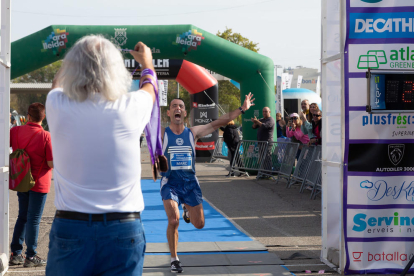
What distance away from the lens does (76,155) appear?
2.27m

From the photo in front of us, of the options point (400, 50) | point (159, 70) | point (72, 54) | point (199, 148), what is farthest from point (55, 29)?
point (72, 54)

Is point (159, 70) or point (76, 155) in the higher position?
point (159, 70)

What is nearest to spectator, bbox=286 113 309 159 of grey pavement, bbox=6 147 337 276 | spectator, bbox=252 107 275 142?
grey pavement, bbox=6 147 337 276

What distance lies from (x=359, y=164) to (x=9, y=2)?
406cm

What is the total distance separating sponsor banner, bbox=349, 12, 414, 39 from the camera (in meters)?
Result: 5.46

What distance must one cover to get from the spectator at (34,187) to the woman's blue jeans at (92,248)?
12.4 feet

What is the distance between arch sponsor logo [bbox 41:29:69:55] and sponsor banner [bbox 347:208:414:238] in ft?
34.9

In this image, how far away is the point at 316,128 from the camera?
37.9 ft

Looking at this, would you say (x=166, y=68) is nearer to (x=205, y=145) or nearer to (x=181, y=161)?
(x=205, y=145)

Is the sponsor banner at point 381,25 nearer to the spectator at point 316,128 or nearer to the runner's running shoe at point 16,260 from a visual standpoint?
the runner's running shoe at point 16,260

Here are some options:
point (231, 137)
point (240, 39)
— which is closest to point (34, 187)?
point (231, 137)

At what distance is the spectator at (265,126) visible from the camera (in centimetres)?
1474

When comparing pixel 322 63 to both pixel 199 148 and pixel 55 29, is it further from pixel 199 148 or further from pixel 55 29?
pixel 199 148

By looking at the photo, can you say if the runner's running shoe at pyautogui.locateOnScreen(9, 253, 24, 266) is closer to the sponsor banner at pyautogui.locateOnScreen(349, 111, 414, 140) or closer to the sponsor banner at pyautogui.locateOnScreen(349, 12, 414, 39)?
the sponsor banner at pyautogui.locateOnScreen(349, 111, 414, 140)
